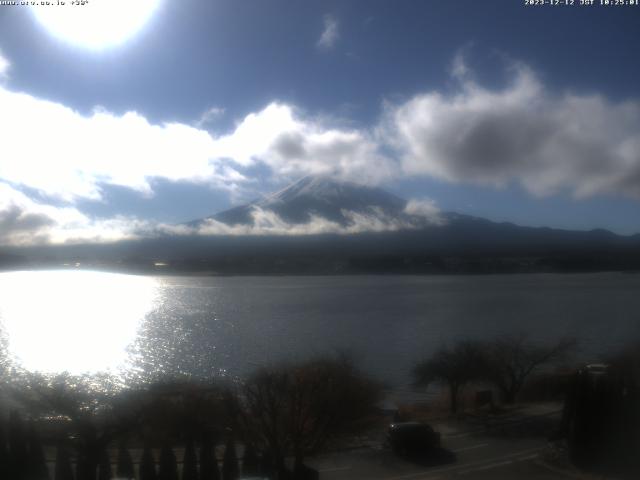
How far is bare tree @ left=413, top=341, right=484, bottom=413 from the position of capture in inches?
418

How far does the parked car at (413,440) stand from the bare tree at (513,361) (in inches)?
147

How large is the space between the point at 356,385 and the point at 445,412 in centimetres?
215

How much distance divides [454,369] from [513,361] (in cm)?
144

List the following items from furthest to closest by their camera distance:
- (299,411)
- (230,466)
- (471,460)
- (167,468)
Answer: (299,411) < (471,460) < (230,466) < (167,468)

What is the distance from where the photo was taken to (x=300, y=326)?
22.2m

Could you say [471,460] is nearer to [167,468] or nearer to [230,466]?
[230,466]

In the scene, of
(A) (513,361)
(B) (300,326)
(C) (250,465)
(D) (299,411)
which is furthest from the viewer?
(B) (300,326)

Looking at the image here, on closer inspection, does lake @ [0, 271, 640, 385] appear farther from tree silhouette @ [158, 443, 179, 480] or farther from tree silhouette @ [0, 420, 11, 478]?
tree silhouette @ [158, 443, 179, 480]

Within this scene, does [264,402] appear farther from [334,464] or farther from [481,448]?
[481,448]

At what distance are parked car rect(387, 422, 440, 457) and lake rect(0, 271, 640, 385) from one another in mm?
6281

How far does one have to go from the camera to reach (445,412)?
9.53 m

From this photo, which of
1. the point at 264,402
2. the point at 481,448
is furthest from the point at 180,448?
the point at 481,448

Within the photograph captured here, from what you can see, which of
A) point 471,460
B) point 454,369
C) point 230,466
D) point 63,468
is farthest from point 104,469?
point 454,369

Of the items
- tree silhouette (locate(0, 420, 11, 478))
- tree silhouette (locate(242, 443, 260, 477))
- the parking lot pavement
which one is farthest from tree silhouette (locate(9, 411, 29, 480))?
the parking lot pavement
